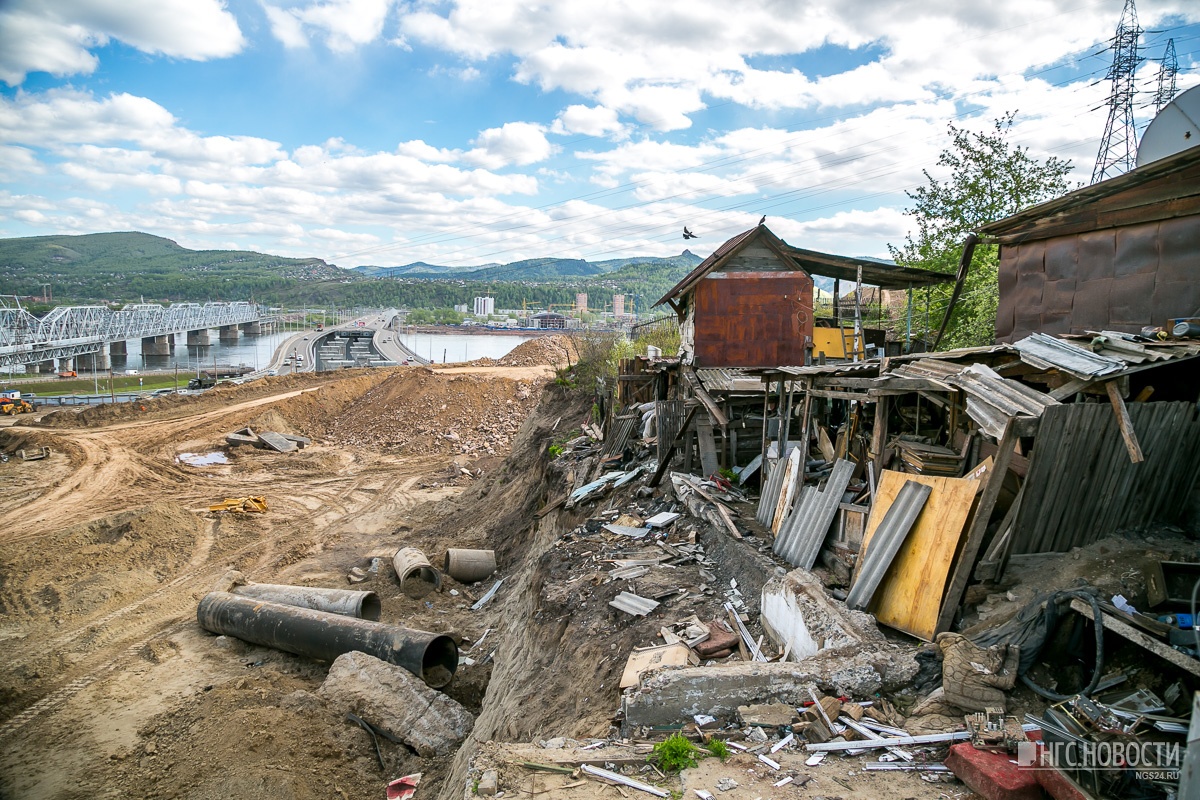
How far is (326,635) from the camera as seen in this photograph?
32.8 feet

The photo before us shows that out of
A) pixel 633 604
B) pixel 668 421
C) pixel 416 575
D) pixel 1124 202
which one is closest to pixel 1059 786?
pixel 633 604

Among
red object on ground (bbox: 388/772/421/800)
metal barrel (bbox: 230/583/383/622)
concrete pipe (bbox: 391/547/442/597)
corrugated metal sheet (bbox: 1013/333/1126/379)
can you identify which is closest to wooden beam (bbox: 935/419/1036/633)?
corrugated metal sheet (bbox: 1013/333/1126/379)

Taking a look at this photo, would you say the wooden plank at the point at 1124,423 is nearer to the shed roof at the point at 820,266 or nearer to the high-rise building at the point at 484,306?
the shed roof at the point at 820,266

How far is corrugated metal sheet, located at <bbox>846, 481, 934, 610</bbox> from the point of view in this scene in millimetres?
6082

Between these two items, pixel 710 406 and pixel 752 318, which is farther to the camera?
pixel 752 318

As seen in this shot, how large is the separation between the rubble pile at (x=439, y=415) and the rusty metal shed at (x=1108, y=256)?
2163 centimetres

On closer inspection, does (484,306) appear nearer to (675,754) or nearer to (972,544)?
(972,544)

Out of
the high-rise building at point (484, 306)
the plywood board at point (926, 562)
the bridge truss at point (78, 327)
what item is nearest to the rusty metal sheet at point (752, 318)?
the plywood board at point (926, 562)

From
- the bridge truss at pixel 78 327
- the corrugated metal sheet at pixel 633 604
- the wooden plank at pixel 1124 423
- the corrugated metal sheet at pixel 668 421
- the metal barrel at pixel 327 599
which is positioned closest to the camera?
the wooden plank at pixel 1124 423

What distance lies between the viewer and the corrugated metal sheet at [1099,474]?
527 centimetres

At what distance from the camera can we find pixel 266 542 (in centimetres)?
1683

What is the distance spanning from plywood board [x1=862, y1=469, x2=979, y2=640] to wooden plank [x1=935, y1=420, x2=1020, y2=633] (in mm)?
65

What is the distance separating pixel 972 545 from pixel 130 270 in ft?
643

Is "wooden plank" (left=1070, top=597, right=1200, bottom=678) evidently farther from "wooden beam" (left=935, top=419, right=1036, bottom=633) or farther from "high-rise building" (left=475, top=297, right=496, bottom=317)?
"high-rise building" (left=475, top=297, right=496, bottom=317)
